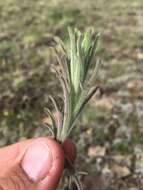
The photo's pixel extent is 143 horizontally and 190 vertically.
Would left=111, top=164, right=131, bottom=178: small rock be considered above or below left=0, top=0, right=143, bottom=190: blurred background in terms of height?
below

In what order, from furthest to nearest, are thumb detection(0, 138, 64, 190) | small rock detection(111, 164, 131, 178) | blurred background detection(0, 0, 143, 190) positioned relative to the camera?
blurred background detection(0, 0, 143, 190) < small rock detection(111, 164, 131, 178) < thumb detection(0, 138, 64, 190)

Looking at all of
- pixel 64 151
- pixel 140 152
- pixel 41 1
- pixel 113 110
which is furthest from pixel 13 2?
pixel 64 151

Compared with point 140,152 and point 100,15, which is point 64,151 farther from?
point 100,15

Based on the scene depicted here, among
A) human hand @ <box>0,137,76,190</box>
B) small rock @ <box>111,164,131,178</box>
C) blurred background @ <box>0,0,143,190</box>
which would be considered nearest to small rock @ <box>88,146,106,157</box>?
blurred background @ <box>0,0,143,190</box>

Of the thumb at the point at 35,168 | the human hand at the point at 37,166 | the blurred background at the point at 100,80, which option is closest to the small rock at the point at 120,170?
the blurred background at the point at 100,80

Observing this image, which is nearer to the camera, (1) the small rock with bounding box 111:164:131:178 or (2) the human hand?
(2) the human hand

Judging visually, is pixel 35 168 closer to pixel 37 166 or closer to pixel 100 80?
pixel 37 166

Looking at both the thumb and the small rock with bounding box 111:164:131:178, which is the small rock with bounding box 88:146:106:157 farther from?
the thumb
